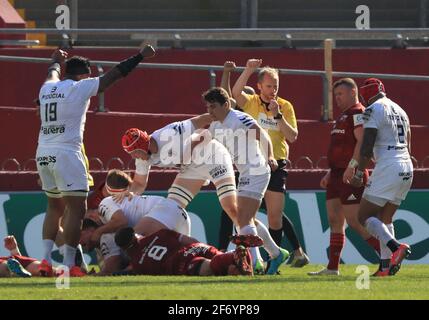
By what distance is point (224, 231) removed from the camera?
16062mm

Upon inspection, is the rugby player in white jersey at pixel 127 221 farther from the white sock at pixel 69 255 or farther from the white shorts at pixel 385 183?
the white shorts at pixel 385 183

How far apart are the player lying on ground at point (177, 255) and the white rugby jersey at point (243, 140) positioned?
986 millimetres

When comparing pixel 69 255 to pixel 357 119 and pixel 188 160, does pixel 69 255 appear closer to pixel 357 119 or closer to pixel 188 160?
pixel 188 160

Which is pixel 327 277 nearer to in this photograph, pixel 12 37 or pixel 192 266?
pixel 192 266

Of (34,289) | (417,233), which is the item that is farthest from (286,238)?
(34,289)

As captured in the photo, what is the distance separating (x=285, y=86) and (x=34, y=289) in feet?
34.1

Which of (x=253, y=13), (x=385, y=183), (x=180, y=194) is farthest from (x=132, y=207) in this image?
(x=253, y=13)

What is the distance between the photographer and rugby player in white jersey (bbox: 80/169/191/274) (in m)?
13.9

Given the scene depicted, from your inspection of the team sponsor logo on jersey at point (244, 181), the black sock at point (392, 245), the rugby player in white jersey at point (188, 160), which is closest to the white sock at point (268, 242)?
the rugby player in white jersey at point (188, 160)

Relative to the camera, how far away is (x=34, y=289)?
1177 cm

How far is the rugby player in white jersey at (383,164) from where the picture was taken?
13648 millimetres

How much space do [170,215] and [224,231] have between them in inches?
78.9

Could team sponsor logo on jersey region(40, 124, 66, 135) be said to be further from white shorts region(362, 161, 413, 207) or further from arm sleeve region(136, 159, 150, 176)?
white shorts region(362, 161, 413, 207)
